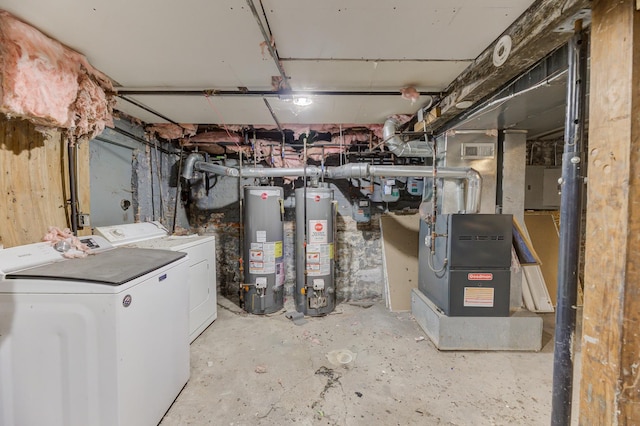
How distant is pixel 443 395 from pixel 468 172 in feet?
6.20

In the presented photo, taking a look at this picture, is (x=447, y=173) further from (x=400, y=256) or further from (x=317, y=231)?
(x=317, y=231)

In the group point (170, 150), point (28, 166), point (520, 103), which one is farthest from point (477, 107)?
point (170, 150)

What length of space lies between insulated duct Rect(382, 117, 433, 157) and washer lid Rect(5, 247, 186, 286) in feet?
7.35

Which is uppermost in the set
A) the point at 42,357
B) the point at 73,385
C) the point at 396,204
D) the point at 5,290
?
the point at 396,204

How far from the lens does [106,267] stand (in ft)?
4.32

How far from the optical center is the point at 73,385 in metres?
1.14

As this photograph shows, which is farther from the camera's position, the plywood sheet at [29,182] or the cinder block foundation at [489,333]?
the cinder block foundation at [489,333]

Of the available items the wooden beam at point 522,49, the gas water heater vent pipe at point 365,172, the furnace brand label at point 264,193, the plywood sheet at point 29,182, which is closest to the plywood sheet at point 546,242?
the gas water heater vent pipe at point 365,172

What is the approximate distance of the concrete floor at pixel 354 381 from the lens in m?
1.46

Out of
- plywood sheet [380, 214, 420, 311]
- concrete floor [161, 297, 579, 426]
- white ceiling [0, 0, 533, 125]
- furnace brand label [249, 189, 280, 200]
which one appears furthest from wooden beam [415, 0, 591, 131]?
concrete floor [161, 297, 579, 426]

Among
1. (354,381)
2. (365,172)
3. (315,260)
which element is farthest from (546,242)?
(354,381)

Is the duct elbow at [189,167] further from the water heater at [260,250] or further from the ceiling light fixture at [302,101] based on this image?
the ceiling light fixture at [302,101]

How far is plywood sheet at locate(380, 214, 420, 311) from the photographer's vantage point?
9.75ft

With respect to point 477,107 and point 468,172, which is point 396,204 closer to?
point 468,172
